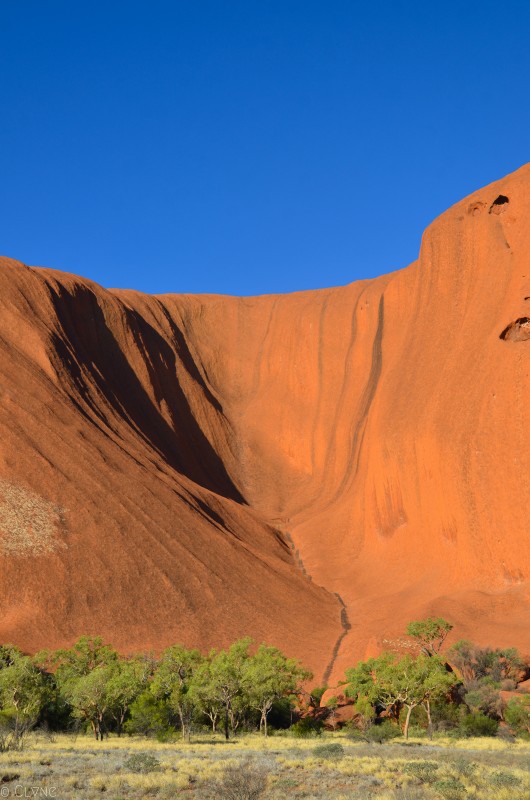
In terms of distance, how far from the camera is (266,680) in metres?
26.9

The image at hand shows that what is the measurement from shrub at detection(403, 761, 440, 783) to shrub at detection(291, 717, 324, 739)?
11.7m

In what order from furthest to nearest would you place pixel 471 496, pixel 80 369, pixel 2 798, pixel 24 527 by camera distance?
pixel 80 369 → pixel 471 496 → pixel 24 527 → pixel 2 798

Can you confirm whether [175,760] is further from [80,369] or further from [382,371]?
[382,371]

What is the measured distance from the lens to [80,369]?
53938 millimetres

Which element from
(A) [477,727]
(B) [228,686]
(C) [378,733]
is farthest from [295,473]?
(C) [378,733]

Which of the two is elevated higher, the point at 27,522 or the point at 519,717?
the point at 27,522

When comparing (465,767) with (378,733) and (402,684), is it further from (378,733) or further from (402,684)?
(402,684)

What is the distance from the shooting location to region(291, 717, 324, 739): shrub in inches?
1089

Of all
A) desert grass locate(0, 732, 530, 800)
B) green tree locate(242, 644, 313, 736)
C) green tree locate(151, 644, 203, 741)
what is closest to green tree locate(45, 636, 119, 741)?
green tree locate(151, 644, 203, 741)

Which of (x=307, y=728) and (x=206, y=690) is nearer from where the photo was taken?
(x=206, y=690)

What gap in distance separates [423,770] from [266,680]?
12024 mm

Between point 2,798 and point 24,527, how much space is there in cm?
2819

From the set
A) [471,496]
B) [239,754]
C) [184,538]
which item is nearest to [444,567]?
[471,496]

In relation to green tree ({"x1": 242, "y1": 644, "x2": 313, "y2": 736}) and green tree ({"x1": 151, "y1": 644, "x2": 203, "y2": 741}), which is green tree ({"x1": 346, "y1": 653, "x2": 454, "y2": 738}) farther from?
green tree ({"x1": 151, "y1": 644, "x2": 203, "y2": 741})
